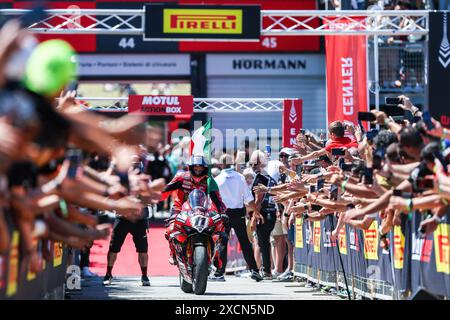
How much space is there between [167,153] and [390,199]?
27109 mm

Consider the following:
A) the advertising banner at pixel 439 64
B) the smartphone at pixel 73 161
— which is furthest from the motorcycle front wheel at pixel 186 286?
the smartphone at pixel 73 161

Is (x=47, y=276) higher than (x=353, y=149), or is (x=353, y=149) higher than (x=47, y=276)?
(x=353, y=149)

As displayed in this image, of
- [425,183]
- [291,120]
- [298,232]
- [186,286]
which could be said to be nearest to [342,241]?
[186,286]

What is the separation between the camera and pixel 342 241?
48.0ft

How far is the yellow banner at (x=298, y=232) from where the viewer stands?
18.2 meters

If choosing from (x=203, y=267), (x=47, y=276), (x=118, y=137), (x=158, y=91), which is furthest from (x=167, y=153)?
(x=118, y=137)

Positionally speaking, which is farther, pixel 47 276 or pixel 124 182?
pixel 47 276

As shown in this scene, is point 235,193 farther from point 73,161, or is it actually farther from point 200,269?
point 73,161

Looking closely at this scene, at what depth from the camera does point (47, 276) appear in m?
11.4

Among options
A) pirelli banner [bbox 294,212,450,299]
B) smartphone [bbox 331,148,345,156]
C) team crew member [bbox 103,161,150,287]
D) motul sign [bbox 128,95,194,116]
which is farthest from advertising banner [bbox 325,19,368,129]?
smartphone [bbox 331,148,345,156]

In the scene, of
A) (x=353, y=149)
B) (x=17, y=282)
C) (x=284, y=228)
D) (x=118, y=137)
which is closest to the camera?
(x=118, y=137)

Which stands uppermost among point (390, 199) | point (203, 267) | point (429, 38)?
point (429, 38)

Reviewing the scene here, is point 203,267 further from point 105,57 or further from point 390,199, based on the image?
point 105,57

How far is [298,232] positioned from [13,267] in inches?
401
